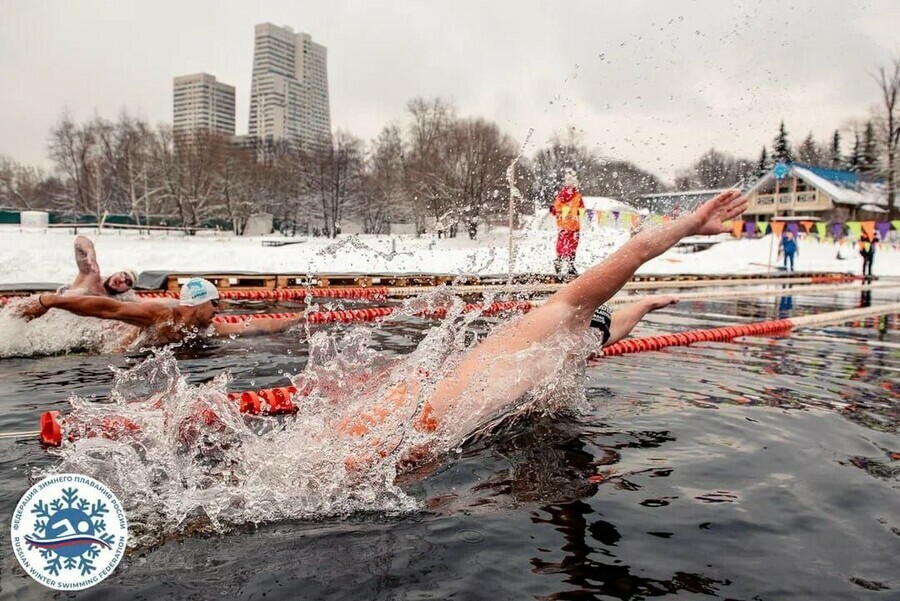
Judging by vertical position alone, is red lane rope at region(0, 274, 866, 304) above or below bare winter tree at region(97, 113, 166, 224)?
below

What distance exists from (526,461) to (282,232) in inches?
2437

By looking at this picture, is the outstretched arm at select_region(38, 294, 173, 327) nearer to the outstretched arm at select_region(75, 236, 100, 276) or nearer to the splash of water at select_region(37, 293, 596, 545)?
the outstretched arm at select_region(75, 236, 100, 276)

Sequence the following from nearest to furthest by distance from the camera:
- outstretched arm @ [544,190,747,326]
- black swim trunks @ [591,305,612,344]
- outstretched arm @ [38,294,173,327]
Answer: outstretched arm @ [544,190,747,326] < black swim trunks @ [591,305,612,344] < outstretched arm @ [38,294,173,327]

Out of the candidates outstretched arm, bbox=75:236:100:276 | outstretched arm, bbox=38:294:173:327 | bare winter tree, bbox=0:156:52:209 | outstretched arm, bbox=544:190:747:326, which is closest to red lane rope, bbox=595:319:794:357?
outstretched arm, bbox=544:190:747:326

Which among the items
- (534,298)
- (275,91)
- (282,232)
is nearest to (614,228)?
(534,298)

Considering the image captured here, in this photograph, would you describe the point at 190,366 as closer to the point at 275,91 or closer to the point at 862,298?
the point at 862,298

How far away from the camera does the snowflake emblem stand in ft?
7.02

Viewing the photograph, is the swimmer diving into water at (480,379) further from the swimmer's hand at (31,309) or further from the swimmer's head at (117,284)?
the swimmer's head at (117,284)

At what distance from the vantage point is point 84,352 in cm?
639

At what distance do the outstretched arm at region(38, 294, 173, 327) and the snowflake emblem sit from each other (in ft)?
13.8

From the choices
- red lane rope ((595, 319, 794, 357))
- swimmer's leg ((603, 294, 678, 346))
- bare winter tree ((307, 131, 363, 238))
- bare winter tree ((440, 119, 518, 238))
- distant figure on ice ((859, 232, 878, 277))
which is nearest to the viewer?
swimmer's leg ((603, 294, 678, 346))

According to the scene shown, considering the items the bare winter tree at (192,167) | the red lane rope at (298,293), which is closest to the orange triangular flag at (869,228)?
the red lane rope at (298,293)

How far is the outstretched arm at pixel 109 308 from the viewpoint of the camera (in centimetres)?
598

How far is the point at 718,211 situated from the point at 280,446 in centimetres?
301
